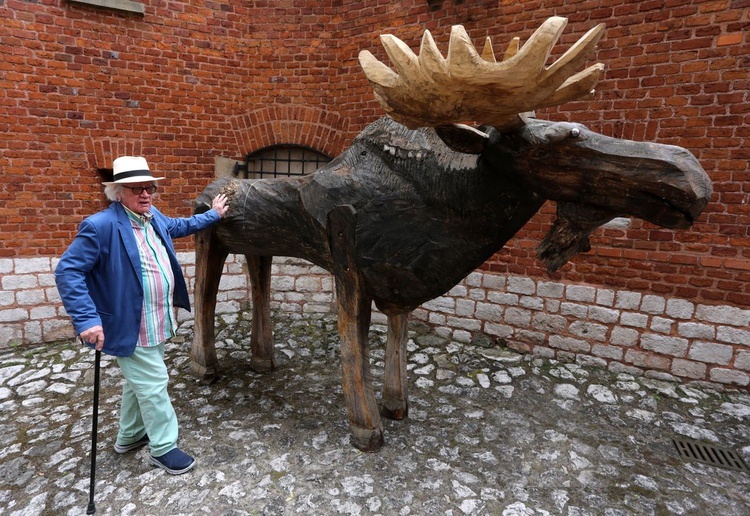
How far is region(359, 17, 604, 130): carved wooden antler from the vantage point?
1406 millimetres

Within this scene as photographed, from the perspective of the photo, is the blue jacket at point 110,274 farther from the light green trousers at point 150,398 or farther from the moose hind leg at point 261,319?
the moose hind leg at point 261,319

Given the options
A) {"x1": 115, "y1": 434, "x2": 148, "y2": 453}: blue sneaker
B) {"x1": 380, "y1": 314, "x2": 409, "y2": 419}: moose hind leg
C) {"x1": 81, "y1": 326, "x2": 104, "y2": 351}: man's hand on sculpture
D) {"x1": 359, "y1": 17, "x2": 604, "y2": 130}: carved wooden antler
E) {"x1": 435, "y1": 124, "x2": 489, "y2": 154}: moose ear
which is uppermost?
{"x1": 359, "y1": 17, "x2": 604, "y2": 130}: carved wooden antler

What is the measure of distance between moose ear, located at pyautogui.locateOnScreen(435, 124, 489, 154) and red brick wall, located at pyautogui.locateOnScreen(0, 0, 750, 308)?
280cm

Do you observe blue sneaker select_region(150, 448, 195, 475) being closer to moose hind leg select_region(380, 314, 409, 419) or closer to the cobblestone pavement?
the cobblestone pavement

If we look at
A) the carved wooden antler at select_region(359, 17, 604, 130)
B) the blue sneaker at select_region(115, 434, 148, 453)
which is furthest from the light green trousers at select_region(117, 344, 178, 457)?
the carved wooden antler at select_region(359, 17, 604, 130)

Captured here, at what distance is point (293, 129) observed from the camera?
5.61m

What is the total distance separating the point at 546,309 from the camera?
461 centimetres

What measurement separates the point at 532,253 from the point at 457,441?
2.38 m

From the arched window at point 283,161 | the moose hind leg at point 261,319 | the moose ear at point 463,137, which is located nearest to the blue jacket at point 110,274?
the moose hind leg at point 261,319

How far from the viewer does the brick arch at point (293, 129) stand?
18.2 feet

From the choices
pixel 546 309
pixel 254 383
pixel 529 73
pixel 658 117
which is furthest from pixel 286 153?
pixel 529 73

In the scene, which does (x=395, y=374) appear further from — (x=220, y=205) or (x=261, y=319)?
(x=220, y=205)

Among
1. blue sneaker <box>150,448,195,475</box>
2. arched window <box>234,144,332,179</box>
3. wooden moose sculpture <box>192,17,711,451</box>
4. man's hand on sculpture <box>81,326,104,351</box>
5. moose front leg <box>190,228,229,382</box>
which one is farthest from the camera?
arched window <box>234,144,332,179</box>

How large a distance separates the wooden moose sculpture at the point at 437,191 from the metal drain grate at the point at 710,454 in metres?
1.96
